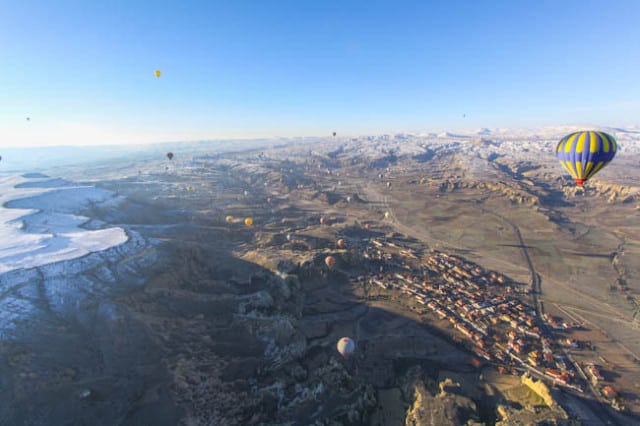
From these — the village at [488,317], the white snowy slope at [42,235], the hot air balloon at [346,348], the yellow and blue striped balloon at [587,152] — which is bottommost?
the village at [488,317]

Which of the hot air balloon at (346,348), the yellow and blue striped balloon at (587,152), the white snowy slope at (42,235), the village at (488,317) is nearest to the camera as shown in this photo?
the hot air balloon at (346,348)

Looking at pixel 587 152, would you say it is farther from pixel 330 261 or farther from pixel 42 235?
pixel 42 235

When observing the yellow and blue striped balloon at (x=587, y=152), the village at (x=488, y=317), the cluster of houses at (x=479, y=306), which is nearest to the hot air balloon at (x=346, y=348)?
the village at (x=488, y=317)

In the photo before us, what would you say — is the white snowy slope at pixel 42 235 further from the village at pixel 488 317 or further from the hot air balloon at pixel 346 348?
the village at pixel 488 317

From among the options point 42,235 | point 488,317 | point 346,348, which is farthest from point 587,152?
point 42,235

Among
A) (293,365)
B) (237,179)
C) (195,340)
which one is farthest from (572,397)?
(237,179)

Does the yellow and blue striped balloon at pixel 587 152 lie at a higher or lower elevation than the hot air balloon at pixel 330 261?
higher

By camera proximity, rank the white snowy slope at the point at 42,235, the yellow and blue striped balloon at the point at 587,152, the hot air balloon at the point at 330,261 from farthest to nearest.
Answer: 1. the hot air balloon at the point at 330,261
2. the yellow and blue striped balloon at the point at 587,152
3. the white snowy slope at the point at 42,235
